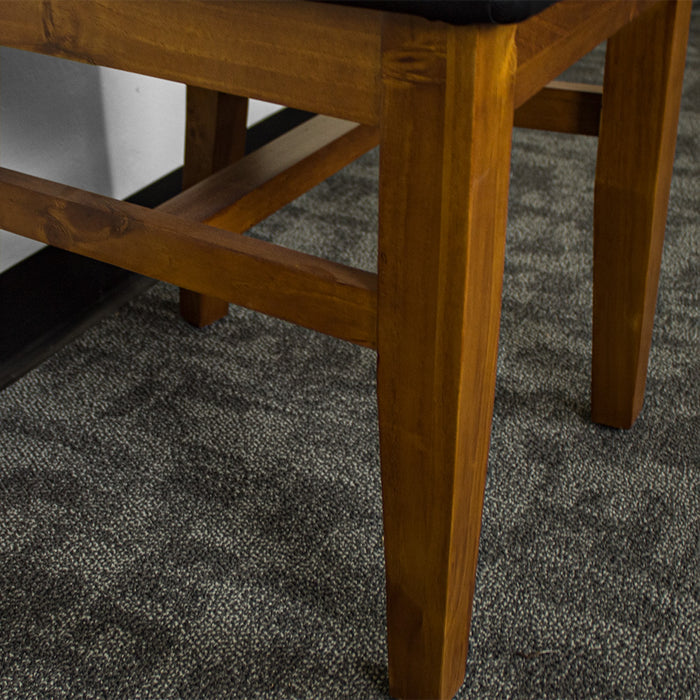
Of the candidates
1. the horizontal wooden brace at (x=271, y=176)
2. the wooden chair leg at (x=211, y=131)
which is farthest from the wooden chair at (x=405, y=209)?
the wooden chair leg at (x=211, y=131)

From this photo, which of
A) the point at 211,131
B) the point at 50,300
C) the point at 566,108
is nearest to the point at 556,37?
the point at 566,108

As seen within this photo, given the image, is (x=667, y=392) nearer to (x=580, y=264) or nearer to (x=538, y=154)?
(x=580, y=264)

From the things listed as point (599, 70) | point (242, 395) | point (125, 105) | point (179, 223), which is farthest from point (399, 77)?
point (599, 70)

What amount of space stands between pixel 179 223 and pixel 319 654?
34 centimetres

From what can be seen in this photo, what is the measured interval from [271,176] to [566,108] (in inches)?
11.3

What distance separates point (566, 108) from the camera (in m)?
0.80

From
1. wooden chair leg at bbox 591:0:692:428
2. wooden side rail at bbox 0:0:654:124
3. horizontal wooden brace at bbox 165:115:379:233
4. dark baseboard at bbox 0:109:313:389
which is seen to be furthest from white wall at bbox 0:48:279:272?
wooden chair leg at bbox 591:0:692:428

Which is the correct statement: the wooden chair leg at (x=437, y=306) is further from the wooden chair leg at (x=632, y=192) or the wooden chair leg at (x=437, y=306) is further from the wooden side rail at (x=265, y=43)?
the wooden chair leg at (x=632, y=192)

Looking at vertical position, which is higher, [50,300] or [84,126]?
[84,126]

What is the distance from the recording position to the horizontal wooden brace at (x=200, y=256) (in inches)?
19.1

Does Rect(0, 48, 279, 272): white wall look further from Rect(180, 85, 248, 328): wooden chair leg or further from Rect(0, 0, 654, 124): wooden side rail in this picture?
Rect(0, 0, 654, 124): wooden side rail

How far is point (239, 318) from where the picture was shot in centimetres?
104

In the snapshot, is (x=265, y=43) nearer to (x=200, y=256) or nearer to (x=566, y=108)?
(x=200, y=256)

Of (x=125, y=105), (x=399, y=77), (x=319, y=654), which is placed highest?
(x=399, y=77)
